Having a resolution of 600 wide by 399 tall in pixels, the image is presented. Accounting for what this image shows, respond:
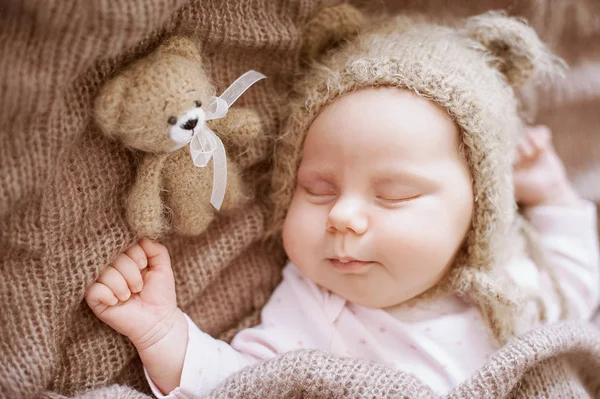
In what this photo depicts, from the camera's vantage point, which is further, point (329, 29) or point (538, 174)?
point (538, 174)

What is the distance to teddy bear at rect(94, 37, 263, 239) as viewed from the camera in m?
0.93

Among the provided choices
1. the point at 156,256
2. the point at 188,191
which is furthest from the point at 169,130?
the point at 156,256

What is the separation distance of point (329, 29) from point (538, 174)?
67 centimetres

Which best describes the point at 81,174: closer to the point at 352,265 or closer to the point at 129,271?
the point at 129,271

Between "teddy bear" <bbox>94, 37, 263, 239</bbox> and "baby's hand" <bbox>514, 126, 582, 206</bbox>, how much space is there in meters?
0.74

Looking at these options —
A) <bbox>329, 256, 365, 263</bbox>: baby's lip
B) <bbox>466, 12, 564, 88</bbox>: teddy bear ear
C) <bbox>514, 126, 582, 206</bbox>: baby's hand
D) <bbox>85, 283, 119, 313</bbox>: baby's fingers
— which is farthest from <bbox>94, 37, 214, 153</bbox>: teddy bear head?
<bbox>514, 126, 582, 206</bbox>: baby's hand

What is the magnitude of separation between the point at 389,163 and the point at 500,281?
35cm

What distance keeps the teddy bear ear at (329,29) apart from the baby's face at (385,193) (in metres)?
0.18

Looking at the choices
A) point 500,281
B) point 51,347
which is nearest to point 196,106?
point 51,347

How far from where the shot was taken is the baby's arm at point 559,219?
146cm

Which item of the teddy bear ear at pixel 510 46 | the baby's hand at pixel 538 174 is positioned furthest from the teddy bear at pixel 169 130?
the baby's hand at pixel 538 174

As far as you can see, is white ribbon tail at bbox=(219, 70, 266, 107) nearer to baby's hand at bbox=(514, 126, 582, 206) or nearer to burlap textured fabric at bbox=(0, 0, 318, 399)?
burlap textured fabric at bbox=(0, 0, 318, 399)

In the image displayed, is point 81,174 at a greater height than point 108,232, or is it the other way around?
point 81,174

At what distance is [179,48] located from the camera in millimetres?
1000
